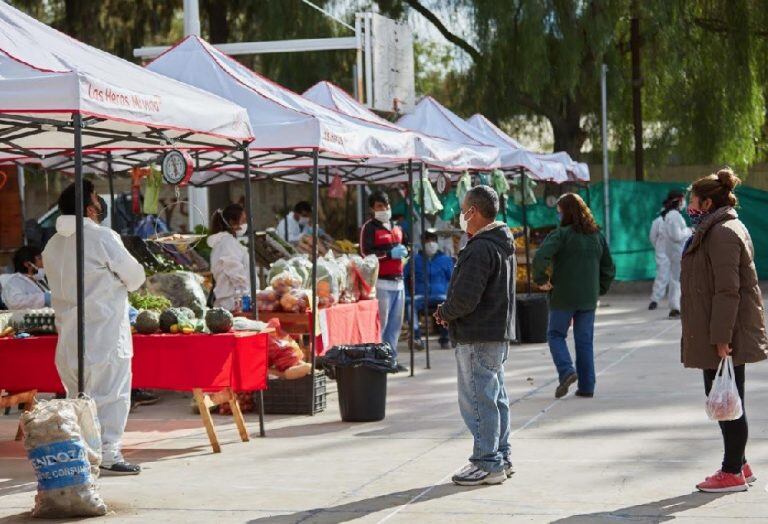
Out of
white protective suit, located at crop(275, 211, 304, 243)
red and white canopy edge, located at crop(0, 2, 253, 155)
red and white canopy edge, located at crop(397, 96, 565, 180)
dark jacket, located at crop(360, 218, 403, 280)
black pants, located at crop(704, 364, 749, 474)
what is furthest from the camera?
white protective suit, located at crop(275, 211, 304, 243)

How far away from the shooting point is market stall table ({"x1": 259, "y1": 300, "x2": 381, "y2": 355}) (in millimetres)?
12773

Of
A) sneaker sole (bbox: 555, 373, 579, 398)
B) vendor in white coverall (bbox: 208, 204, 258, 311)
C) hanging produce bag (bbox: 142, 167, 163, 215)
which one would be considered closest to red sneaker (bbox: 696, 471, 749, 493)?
sneaker sole (bbox: 555, 373, 579, 398)

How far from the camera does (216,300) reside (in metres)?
13.5

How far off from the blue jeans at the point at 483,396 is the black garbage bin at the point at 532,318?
32.9 feet

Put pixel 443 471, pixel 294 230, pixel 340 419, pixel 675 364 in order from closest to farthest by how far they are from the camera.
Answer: pixel 443 471 < pixel 340 419 < pixel 675 364 < pixel 294 230

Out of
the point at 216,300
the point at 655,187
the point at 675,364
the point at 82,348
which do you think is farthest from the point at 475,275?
the point at 655,187

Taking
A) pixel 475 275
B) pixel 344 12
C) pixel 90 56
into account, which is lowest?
pixel 475 275

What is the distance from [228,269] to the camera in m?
13.4

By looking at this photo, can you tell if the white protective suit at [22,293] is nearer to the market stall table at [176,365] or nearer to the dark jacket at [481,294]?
the market stall table at [176,365]

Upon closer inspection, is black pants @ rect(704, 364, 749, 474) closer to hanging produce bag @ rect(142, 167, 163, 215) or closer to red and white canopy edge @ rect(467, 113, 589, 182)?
hanging produce bag @ rect(142, 167, 163, 215)

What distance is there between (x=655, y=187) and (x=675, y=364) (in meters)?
13.6

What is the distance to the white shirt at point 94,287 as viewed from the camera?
8.78m

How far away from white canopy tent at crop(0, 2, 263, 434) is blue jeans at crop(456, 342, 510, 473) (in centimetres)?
237

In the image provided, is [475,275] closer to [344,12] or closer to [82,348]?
[82,348]
